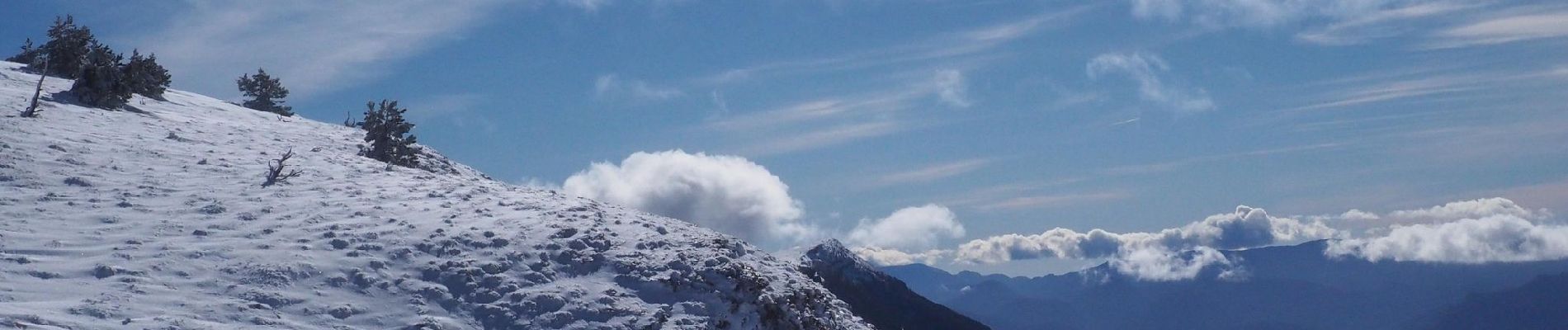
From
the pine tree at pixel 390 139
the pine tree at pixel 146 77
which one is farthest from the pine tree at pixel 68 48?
the pine tree at pixel 390 139

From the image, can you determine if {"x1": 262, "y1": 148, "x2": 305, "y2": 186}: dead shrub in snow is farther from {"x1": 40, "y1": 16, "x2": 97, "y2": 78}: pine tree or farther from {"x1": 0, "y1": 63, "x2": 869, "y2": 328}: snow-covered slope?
{"x1": 40, "y1": 16, "x2": 97, "y2": 78}: pine tree

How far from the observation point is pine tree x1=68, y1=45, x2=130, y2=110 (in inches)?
1731

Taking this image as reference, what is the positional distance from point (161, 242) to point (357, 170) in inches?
470

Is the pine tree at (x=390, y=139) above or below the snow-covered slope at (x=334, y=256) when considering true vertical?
above

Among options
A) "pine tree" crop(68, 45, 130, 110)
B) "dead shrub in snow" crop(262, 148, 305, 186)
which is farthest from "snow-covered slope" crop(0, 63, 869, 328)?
"pine tree" crop(68, 45, 130, 110)

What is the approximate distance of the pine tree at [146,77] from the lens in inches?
1890

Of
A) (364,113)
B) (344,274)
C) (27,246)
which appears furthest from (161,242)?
(364,113)

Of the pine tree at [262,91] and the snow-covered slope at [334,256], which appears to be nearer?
the snow-covered slope at [334,256]

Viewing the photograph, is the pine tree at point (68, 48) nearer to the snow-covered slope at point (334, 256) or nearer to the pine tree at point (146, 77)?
the pine tree at point (146, 77)

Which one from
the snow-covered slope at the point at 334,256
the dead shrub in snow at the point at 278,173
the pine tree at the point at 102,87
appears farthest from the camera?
the pine tree at the point at 102,87

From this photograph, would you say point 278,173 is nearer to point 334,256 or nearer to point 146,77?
point 334,256

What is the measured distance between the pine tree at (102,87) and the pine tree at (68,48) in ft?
27.2

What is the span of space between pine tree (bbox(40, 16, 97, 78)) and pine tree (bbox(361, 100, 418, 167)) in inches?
633

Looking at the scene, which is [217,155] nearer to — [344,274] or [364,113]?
[364,113]
